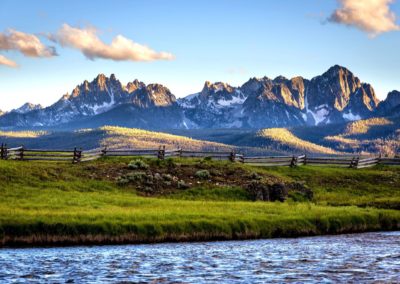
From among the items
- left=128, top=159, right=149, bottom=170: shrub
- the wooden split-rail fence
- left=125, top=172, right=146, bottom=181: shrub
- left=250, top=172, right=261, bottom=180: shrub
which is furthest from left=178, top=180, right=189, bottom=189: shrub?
the wooden split-rail fence

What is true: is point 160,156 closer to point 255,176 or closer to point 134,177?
point 255,176

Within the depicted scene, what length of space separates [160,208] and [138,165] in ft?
61.9

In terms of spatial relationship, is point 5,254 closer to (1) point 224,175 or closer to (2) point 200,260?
(2) point 200,260

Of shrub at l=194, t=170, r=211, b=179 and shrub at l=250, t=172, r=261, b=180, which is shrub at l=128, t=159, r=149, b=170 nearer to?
shrub at l=194, t=170, r=211, b=179

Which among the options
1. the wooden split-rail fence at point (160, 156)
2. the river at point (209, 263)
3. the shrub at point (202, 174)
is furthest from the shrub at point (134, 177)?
the river at point (209, 263)

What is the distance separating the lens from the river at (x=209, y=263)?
94.9 feet

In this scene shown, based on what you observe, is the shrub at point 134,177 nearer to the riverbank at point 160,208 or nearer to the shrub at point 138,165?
the riverbank at point 160,208

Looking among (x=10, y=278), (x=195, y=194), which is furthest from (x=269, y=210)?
Answer: (x=10, y=278)

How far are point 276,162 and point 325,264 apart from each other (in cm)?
5352

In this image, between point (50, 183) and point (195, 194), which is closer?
point (50, 183)

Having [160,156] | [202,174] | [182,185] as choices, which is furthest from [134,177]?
[160,156]

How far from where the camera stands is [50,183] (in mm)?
57406

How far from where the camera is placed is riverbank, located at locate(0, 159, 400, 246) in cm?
4003

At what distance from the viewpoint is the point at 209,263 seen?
Result: 109 ft
